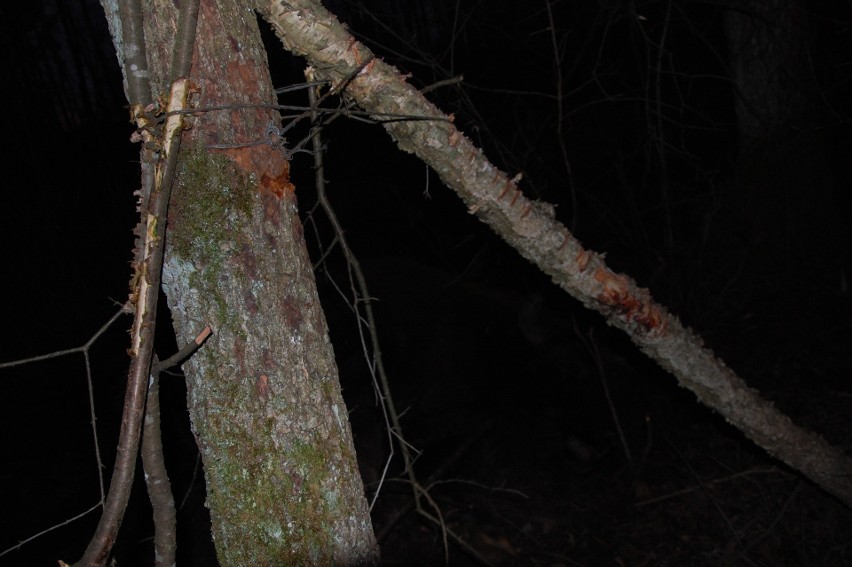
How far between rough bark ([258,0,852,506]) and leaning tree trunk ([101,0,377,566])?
1.12 ft

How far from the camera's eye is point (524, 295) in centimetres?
457

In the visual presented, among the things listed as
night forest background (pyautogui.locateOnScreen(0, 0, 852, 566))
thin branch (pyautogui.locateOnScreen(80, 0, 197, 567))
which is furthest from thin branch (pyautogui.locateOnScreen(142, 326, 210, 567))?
night forest background (pyautogui.locateOnScreen(0, 0, 852, 566))

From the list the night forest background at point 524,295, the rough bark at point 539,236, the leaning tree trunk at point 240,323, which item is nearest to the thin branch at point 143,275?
the leaning tree trunk at point 240,323

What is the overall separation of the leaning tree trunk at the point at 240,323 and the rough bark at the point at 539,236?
0.34 m

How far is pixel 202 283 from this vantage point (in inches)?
55.0

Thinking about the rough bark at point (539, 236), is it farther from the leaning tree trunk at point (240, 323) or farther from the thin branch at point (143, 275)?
the thin branch at point (143, 275)

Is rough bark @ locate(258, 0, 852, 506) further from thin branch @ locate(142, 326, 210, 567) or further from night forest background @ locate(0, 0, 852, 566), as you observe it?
thin branch @ locate(142, 326, 210, 567)

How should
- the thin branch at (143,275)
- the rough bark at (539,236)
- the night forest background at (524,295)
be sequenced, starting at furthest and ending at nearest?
1. the night forest background at (524,295)
2. the rough bark at (539,236)
3. the thin branch at (143,275)

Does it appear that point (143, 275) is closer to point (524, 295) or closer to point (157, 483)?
point (157, 483)

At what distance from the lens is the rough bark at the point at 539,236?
176cm

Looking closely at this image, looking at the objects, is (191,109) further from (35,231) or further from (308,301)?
(35,231)

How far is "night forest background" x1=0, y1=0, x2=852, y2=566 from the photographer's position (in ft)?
11.3

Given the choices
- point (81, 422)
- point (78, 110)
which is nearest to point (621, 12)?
point (81, 422)

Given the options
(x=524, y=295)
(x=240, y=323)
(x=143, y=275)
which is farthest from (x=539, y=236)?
(x=524, y=295)
